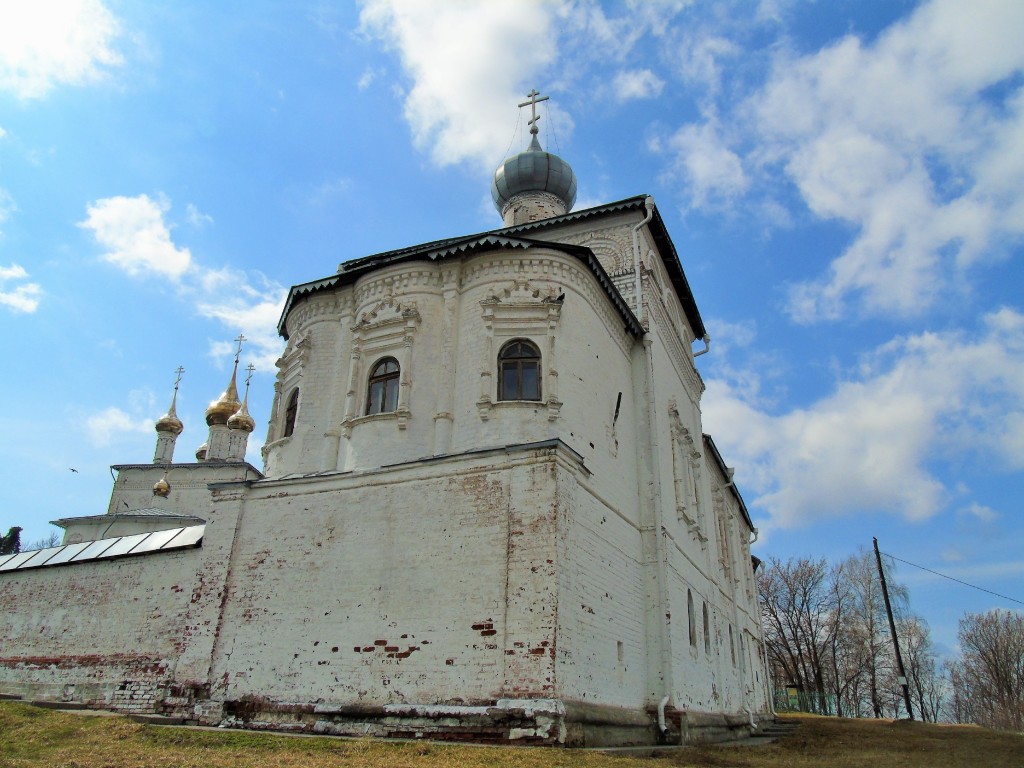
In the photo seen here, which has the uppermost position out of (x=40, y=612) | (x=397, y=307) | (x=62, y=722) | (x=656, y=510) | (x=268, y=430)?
(x=397, y=307)

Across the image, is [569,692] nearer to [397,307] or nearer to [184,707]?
[184,707]

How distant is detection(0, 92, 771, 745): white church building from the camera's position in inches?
413

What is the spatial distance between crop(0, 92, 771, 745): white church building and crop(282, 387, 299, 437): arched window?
73mm

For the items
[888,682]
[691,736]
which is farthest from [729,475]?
[888,682]

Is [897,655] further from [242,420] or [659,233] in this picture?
[242,420]

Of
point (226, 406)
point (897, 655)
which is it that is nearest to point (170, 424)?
point (226, 406)

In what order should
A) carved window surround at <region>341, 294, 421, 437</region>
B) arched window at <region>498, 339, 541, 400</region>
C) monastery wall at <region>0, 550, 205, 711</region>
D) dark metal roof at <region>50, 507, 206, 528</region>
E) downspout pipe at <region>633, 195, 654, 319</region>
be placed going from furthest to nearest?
dark metal roof at <region>50, 507, 206, 528</region>
downspout pipe at <region>633, 195, 654, 319</region>
carved window surround at <region>341, 294, 421, 437</region>
arched window at <region>498, 339, 541, 400</region>
monastery wall at <region>0, 550, 205, 711</region>

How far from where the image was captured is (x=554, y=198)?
21.7m

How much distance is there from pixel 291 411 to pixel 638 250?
831cm

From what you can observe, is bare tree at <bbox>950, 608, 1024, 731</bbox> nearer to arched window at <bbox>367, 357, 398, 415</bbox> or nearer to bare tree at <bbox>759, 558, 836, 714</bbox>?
bare tree at <bbox>759, 558, 836, 714</bbox>

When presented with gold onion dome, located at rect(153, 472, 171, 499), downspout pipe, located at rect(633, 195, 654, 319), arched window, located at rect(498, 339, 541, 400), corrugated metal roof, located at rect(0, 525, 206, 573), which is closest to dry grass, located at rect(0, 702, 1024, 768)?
corrugated metal roof, located at rect(0, 525, 206, 573)

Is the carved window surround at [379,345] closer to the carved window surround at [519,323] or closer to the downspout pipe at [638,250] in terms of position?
the carved window surround at [519,323]

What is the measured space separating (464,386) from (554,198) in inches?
407

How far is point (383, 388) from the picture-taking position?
13.8 m
